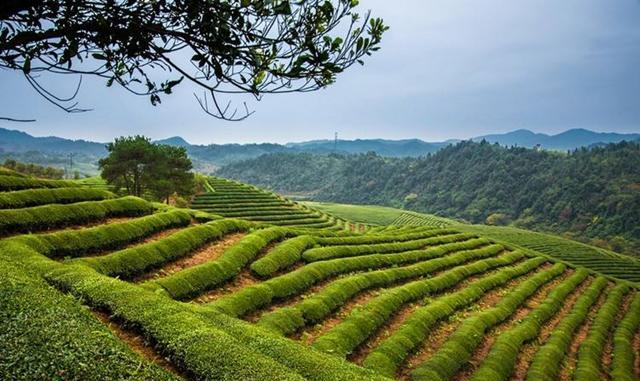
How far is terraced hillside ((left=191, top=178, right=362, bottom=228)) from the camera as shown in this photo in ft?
225

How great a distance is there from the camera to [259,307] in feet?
58.9

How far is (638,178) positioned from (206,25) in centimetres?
22437

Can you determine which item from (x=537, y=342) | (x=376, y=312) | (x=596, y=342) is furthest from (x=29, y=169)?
(x=596, y=342)

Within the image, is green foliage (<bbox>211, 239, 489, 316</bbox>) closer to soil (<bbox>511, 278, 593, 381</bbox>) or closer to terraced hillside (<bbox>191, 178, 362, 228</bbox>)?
soil (<bbox>511, 278, 593, 381</bbox>)

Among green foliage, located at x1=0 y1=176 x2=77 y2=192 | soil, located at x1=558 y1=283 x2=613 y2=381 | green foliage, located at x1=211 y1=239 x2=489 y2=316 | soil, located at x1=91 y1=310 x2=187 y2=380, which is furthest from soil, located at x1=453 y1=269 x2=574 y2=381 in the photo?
green foliage, located at x1=0 y1=176 x2=77 y2=192

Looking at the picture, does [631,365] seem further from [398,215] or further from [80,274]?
[398,215]

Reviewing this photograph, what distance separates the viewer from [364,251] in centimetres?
2997

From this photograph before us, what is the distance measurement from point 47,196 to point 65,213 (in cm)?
240

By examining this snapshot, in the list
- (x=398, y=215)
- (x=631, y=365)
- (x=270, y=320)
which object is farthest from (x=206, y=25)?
(x=398, y=215)

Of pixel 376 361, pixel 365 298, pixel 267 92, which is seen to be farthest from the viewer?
pixel 365 298

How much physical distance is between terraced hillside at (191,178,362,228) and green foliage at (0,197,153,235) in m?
40.7

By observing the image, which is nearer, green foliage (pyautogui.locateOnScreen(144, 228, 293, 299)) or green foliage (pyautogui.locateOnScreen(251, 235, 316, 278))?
green foliage (pyautogui.locateOnScreen(144, 228, 293, 299))

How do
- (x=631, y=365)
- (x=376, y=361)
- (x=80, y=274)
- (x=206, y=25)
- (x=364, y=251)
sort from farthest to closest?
1. (x=364, y=251)
2. (x=631, y=365)
3. (x=376, y=361)
4. (x=80, y=274)
5. (x=206, y=25)

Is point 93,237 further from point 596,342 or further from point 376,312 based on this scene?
point 596,342
